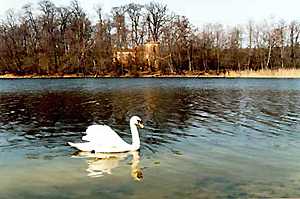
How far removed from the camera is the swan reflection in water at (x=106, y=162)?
253 inches

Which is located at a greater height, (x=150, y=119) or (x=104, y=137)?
(x=104, y=137)

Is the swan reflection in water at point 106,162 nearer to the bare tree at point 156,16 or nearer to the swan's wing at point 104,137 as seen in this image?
the swan's wing at point 104,137

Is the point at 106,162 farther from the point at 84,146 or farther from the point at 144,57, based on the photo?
the point at 144,57

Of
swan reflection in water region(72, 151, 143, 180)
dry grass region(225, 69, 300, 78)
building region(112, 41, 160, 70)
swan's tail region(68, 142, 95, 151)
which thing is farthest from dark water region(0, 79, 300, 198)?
building region(112, 41, 160, 70)

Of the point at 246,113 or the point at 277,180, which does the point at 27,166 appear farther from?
the point at 246,113

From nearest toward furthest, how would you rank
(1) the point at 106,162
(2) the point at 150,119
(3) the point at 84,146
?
(1) the point at 106,162 → (3) the point at 84,146 → (2) the point at 150,119

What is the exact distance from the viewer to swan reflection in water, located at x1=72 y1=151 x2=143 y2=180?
6434 millimetres

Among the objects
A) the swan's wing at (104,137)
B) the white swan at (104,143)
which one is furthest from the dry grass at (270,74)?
the swan's wing at (104,137)

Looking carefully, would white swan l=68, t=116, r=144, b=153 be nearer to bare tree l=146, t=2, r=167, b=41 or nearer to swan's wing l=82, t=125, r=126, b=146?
swan's wing l=82, t=125, r=126, b=146

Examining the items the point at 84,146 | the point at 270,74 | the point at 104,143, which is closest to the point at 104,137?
the point at 104,143

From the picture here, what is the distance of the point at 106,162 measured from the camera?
7.20 metres

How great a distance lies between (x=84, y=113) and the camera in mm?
14961

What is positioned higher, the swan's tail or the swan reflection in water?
the swan's tail

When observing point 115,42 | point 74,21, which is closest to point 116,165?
point 115,42
